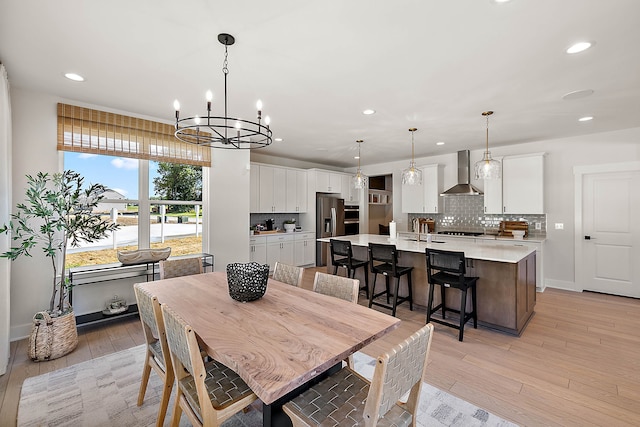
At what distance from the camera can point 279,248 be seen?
6.04 m

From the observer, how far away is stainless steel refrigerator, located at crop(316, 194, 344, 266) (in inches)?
263

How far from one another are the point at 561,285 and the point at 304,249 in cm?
479

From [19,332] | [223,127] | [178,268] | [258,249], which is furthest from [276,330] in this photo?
[258,249]

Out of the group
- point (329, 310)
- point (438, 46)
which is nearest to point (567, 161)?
point (438, 46)

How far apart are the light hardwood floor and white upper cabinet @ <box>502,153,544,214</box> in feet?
6.34

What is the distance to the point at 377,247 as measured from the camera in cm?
374

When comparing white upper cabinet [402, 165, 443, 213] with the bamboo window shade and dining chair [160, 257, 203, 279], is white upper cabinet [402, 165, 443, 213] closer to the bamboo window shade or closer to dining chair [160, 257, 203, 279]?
the bamboo window shade

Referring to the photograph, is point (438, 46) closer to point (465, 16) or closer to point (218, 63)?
point (465, 16)

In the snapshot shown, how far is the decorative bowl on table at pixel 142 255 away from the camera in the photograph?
3.48 m

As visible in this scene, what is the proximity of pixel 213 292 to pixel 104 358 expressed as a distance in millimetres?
1433

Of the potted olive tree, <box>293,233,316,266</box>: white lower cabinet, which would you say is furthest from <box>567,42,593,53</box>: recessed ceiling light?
<box>293,233,316,266</box>: white lower cabinet

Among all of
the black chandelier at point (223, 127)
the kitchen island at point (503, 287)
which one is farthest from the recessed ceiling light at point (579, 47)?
the black chandelier at point (223, 127)

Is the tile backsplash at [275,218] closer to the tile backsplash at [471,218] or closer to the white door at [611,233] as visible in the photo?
the tile backsplash at [471,218]

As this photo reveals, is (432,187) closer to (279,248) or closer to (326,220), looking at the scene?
(326,220)
